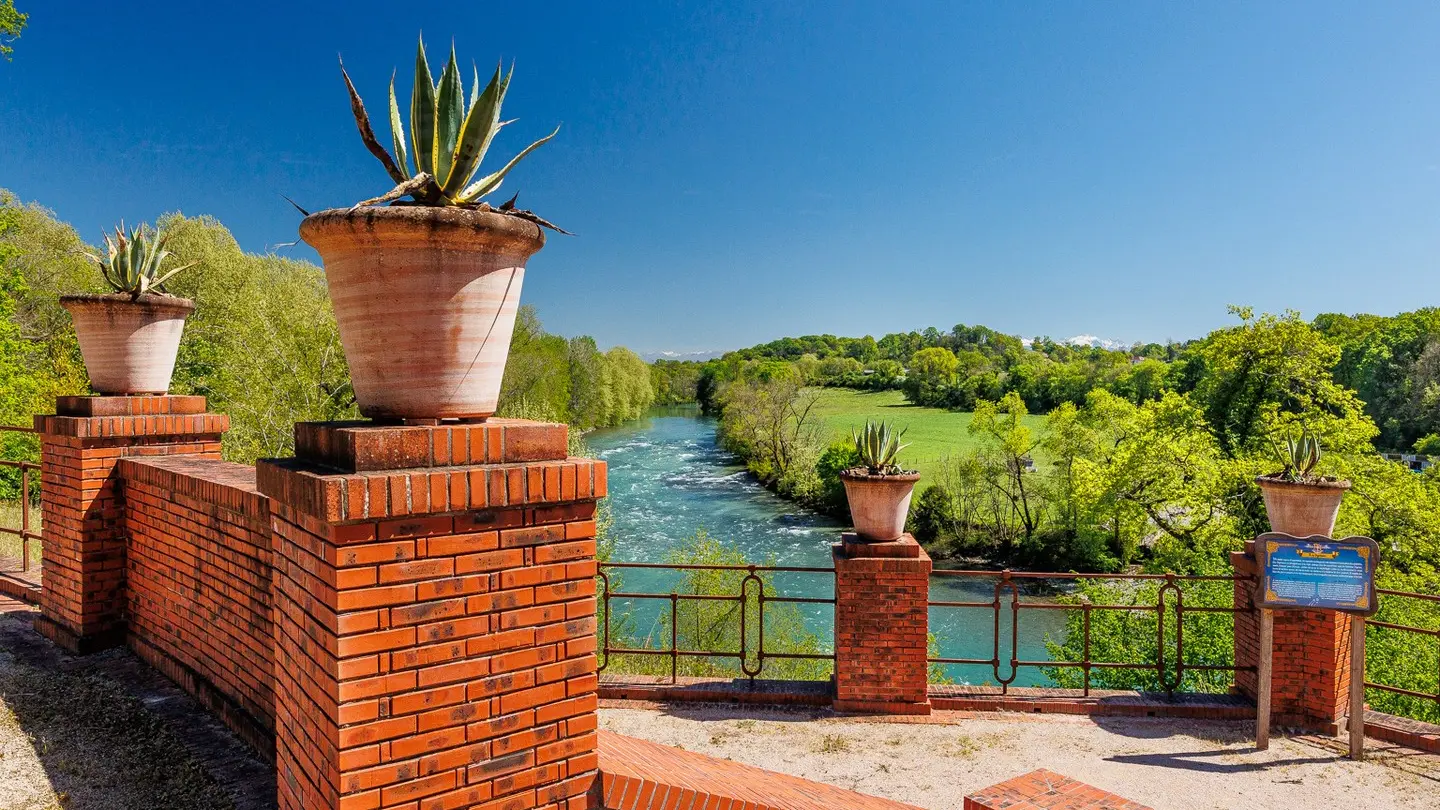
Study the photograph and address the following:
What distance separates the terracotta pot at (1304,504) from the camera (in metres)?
6.11

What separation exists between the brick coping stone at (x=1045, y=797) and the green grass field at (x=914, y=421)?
30936 mm

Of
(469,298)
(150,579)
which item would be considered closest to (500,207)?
(469,298)

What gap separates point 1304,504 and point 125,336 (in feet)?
27.9

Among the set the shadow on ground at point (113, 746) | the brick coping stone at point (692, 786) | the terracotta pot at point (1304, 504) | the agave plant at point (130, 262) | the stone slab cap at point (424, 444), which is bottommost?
the shadow on ground at point (113, 746)

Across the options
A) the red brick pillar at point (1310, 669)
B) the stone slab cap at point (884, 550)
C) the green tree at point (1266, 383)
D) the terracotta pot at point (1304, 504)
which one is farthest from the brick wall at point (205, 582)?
the green tree at point (1266, 383)

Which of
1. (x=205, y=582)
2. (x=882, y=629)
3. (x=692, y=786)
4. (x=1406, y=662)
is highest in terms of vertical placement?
(x=205, y=582)

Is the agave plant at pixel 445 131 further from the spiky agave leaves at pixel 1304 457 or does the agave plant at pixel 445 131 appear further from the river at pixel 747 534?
the river at pixel 747 534

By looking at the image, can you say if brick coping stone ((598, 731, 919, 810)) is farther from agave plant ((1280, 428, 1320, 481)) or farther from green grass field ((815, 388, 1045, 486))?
green grass field ((815, 388, 1045, 486))

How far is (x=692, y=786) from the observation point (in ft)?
8.91

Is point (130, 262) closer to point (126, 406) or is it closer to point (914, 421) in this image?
point (126, 406)

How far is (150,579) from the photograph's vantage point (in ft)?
15.1

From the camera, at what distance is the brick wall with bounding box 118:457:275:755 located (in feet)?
11.6

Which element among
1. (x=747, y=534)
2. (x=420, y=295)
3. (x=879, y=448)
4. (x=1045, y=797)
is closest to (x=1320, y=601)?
(x=879, y=448)

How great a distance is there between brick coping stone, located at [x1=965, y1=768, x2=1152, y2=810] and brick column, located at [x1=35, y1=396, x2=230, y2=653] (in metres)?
5.06
